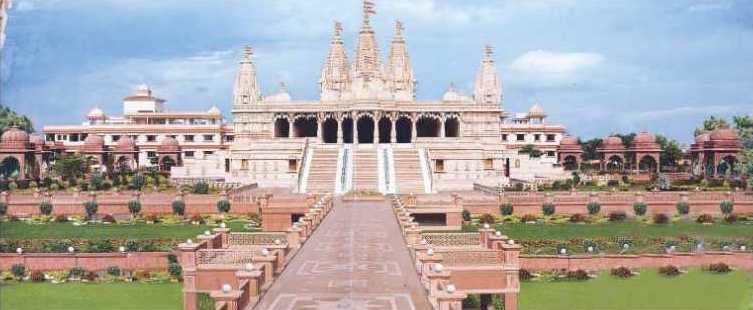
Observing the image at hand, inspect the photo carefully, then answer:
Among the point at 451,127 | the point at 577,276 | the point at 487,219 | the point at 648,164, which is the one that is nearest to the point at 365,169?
the point at 487,219

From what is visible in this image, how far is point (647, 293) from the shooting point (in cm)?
2200

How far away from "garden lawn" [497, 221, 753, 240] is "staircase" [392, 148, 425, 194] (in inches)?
452

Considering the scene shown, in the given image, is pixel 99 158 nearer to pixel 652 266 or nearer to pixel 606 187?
pixel 606 187

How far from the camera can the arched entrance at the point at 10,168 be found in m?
58.8

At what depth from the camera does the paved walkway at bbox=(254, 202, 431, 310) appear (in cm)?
1491

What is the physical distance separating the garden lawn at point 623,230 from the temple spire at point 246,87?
1272 inches

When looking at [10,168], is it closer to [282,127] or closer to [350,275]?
[282,127]

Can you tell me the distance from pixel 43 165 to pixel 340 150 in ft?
85.3

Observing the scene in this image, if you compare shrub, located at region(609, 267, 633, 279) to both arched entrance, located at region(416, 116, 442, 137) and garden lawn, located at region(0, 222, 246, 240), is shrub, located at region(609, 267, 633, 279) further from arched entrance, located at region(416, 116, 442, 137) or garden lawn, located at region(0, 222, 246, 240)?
arched entrance, located at region(416, 116, 442, 137)

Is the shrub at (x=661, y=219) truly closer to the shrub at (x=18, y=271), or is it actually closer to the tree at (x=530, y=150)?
the shrub at (x=18, y=271)

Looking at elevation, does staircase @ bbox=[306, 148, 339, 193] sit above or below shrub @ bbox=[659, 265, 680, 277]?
above

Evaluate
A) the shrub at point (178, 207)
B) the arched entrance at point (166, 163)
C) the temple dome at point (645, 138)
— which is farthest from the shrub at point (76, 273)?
the arched entrance at point (166, 163)

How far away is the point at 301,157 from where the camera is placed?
2036 inches

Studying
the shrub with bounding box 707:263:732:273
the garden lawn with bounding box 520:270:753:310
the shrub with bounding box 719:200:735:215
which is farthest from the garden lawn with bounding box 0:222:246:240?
the shrub with bounding box 719:200:735:215
